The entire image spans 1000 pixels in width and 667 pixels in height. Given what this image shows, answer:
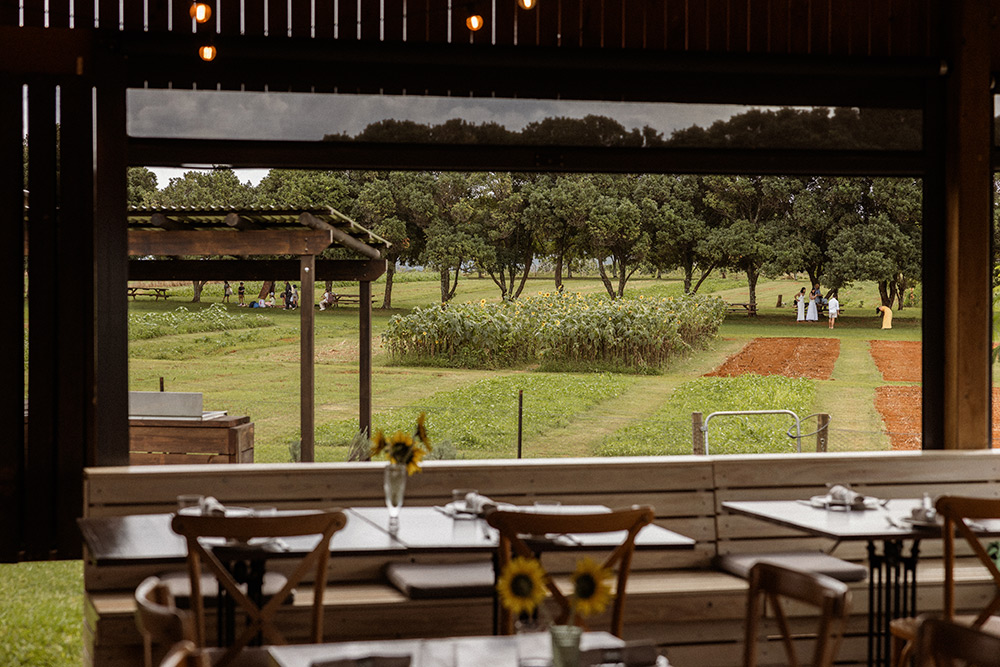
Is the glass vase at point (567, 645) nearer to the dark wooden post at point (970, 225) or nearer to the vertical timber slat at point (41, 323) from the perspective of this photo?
the vertical timber slat at point (41, 323)

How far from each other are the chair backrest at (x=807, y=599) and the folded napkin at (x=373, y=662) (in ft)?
2.78

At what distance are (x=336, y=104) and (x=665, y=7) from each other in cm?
161

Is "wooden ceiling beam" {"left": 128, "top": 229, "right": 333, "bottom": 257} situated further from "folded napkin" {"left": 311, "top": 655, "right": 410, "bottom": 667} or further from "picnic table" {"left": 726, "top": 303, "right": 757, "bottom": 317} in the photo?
"picnic table" {"left": 726, "top": 303, "right": 757, "bottom": 317}

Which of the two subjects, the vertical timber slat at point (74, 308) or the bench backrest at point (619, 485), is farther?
the vertical timber slat at point (74, 308)

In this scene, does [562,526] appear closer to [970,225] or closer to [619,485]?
[619,485]

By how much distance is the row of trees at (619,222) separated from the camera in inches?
472

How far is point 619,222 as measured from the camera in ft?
41.4

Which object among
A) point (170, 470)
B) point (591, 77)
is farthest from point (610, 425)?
point (170, 470)

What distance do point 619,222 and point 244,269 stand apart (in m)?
6.13

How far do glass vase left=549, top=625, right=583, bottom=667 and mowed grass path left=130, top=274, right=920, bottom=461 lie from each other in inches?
401

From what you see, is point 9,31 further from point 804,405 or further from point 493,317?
point 804,405

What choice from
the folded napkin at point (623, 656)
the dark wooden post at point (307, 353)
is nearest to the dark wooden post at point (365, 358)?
the dark wooden post at point (307, 353)

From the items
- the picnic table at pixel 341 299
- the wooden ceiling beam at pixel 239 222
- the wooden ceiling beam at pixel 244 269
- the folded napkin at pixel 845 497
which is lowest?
the folded napkin at pixel 845 497

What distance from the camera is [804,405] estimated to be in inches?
524
